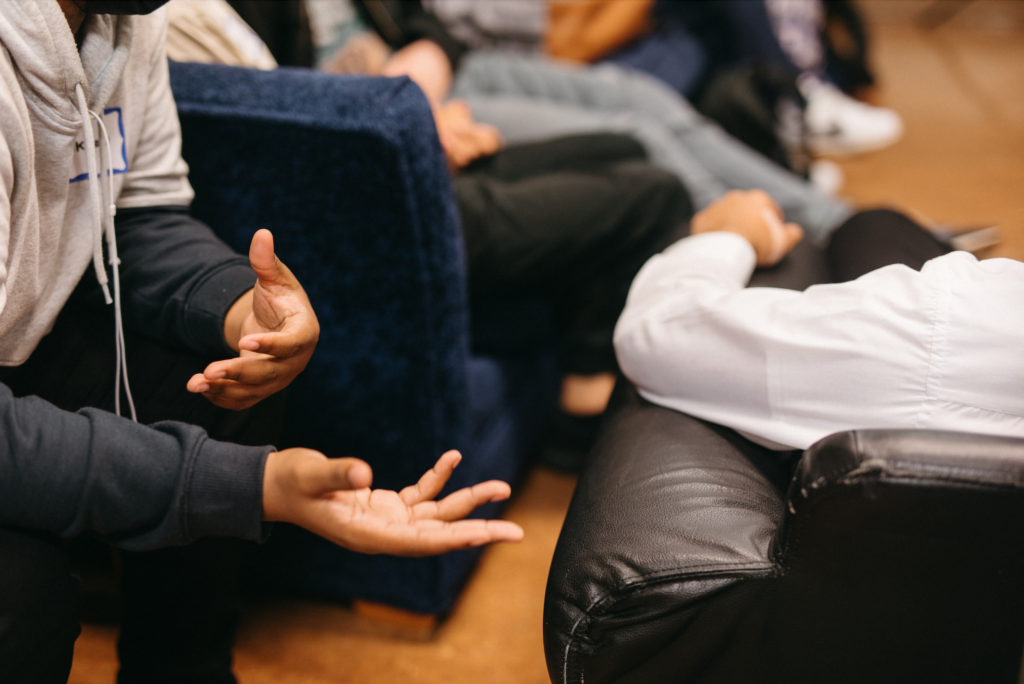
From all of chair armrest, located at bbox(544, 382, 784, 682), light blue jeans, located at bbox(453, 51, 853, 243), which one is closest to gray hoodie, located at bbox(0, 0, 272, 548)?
chair armrest, located at bbox(544, 382, 784, 682)

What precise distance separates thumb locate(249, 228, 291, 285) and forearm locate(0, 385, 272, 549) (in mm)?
108

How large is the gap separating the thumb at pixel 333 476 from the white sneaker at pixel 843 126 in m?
1.92

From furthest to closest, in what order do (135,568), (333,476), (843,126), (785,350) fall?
1. (843,126)
2. (135,568)
3. (785,350)
4. (333,476)

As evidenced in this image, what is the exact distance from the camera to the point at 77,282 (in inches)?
18.3

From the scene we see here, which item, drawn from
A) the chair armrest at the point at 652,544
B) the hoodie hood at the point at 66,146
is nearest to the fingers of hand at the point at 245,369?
the hoodie hood at the point at 66,146

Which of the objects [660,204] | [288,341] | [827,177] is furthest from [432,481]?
[827,177]

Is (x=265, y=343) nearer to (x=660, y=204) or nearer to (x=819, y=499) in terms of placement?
(x=819, y=499)

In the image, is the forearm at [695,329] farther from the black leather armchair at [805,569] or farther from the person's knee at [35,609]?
the person's knee at [35,609]

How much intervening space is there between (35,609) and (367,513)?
21cm

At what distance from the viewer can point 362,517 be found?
383 millimetres

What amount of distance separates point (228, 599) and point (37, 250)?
371mm

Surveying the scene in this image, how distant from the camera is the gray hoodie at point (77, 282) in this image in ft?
1.23

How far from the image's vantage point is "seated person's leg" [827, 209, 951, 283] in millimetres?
543

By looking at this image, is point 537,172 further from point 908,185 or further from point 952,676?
point 908,185
